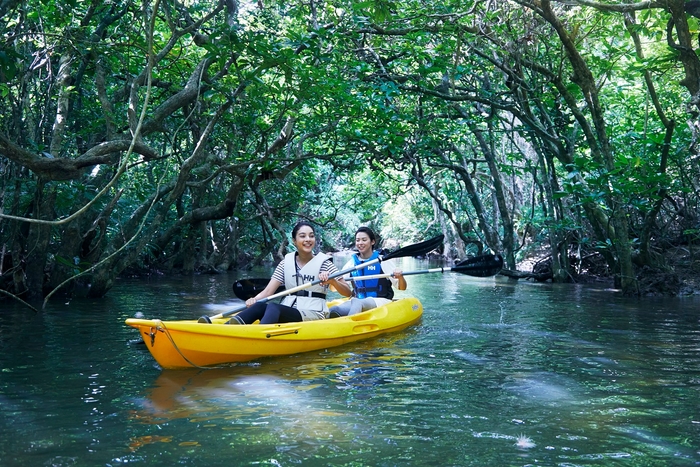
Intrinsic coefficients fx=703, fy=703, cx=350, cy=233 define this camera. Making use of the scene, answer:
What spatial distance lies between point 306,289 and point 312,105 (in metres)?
4.29

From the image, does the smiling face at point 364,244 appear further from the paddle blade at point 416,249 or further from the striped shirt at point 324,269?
the striped shirt at point 324,269

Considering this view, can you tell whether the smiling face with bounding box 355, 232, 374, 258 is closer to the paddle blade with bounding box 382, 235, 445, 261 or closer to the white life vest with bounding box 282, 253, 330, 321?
the paddle blade with bounding box 382, 235, 445, 261

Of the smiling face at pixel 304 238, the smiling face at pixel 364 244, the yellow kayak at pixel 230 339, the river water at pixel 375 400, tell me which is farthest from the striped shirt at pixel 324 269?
the smiling face at pixel 364 244

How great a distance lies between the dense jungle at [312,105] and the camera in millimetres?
7621

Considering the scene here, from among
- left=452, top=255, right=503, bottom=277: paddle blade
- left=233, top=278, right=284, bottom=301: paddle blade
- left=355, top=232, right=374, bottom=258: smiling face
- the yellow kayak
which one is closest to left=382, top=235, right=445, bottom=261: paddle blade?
left=355, top=232, right=374, bottom=258: smiling face

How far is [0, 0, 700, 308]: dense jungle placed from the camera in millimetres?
7621

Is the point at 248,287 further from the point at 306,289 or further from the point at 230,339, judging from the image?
the point at 230,339

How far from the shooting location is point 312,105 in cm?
987

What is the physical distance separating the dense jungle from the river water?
1699 mm

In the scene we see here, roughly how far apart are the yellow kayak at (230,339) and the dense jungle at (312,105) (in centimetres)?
160

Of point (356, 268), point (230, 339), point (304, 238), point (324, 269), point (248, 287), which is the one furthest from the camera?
point (248, 287)

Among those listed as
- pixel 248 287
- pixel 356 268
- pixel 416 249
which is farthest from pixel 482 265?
pixel 248 287

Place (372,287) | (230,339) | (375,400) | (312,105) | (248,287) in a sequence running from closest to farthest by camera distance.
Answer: (375,400), (230,339), (248,287), (372,287), (312,105)

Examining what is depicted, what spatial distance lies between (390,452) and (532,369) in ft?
7.71
